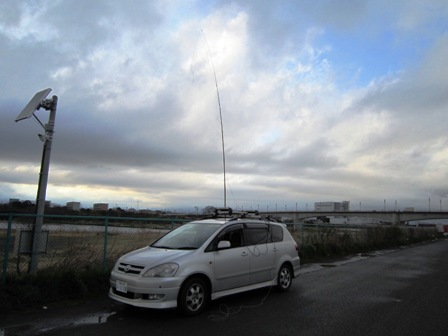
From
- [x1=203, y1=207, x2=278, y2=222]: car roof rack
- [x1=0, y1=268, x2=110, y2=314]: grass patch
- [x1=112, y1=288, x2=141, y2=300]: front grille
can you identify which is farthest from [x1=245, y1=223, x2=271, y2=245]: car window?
[x1=0, y1=268, x2=110, y2=314]: grass patch

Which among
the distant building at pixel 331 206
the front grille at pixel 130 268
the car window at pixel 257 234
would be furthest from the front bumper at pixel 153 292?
the distant building at pixel 331 206

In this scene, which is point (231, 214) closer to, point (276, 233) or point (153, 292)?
point (276, 233)

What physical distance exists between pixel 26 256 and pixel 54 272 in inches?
30.5

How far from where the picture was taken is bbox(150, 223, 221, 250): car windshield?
7.03 metres

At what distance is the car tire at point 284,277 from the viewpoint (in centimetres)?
840

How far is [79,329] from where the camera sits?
5602 mm

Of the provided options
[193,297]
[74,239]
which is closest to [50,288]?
[74,239]

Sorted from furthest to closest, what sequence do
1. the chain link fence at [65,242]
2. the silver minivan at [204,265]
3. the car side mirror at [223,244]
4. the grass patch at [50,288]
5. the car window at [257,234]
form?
the car window at [257,234]
the chain link fence at [65,242]
the car side mirror at [223,244]
the grass patch at [50,288]
the silver minivan at [204,265]

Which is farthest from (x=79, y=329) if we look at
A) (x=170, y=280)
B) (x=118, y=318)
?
(x=170, y=280)

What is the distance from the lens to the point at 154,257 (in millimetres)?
6402

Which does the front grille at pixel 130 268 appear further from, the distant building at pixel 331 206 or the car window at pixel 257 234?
the distant building at pixel 331 206

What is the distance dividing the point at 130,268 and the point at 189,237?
1.42 meters

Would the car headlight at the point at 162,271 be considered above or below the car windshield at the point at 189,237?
below

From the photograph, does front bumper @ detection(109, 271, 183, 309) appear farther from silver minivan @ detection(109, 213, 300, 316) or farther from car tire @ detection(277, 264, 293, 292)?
car tire @ detection(277, 264, 293, 292)
